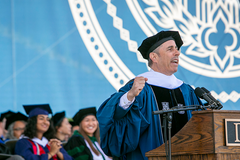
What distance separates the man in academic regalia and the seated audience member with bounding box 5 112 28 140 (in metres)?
2.93

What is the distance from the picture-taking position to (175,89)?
285 centimetres

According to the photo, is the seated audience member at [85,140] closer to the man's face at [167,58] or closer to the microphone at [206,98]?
the man's face at [167,58]

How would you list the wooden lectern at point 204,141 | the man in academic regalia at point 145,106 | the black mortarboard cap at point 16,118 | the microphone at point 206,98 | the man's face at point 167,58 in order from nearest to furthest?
1. the wooden lectern at point 204,141
2. the microphone at point 206,98
3. the man in academic regalia at point 145,106
4. the man's face at point 167,58
5. the black mortarboard cap at point 16,118

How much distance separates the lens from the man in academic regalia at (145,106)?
2451mm

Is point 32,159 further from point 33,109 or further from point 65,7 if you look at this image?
point 65,7

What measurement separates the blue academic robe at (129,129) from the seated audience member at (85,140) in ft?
8.23

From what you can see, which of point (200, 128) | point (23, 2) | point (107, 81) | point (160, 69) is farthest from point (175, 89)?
point (23, 2)

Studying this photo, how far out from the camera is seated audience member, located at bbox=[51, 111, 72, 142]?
17.4ft

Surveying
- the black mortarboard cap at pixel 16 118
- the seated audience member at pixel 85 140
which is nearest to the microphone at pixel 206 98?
the seated audience member at pixel 85 140

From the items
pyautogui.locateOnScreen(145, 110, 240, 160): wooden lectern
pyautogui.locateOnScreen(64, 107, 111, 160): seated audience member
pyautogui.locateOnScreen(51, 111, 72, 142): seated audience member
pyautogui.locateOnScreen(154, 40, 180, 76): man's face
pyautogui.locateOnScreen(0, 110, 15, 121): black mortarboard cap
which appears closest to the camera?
pyautogui.locateOnScreen(145, 110, 240, 160): wooden lectern

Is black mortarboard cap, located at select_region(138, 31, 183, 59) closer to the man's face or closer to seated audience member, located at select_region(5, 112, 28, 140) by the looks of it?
the man's face

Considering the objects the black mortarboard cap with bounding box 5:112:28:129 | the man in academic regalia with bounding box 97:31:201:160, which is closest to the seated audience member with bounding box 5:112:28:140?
the black mortarboard cap with bounding box 5:112:28:129

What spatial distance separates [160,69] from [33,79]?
243 centimetres

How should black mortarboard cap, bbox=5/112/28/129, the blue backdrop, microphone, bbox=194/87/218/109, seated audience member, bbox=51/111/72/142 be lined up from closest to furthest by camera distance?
1. microphone, bbox=194/87/218/109
2. the blue backdrop
3. black mortarboard cap, bbox=5/112/28/129
4. seated audience member, bbox=51/111/72/142
